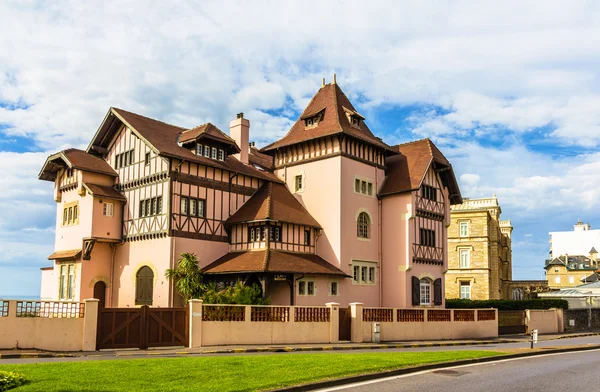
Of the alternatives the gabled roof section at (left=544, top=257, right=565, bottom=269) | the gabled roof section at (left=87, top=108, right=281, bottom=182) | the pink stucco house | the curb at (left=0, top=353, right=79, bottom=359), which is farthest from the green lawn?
the gabled roof section at (left=544, top=257, right=565, bottom=269)

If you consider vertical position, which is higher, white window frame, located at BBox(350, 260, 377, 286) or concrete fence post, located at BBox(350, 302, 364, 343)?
white window frame, located at BBox(350, 260, 377, 286)

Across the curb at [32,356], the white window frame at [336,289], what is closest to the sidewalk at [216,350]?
the curb at [32,356]

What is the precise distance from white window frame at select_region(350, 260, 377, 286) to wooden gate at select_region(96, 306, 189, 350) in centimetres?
1520

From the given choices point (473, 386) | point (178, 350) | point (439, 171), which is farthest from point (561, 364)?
point (439, 171)

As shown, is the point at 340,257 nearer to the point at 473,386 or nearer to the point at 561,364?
the point at 561,364

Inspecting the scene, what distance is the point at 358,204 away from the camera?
123 ft

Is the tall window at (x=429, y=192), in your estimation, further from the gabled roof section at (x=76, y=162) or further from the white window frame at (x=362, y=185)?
the gabled roof section at (x=76, y=162)

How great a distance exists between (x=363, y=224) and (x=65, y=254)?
59.5ft

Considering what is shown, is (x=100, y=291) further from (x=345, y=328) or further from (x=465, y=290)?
(x=465, y=290)

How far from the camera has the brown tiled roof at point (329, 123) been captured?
37.2 m

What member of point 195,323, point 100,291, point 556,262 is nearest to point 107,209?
point 100,291

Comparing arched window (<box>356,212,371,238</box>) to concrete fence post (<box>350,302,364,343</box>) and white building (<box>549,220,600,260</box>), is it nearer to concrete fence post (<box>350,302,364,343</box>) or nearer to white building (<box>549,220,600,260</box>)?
concrete fence post (<box>350,302,364,343</box>)

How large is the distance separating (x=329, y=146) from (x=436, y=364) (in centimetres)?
2153

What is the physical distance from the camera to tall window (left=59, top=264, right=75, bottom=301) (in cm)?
3512
